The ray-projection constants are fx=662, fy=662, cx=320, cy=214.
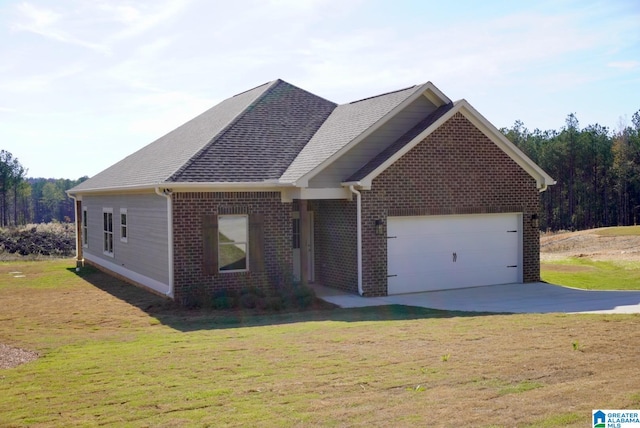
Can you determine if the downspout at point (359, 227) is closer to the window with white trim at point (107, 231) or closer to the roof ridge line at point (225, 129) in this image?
the roof ridge line at point (225, 129)

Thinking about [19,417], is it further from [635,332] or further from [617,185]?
[617,185]

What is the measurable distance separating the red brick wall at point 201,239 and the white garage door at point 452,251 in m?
2.83

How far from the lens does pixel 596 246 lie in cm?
3850

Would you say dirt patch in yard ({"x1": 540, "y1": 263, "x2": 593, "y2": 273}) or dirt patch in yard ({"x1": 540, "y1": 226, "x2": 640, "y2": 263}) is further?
dirt patch in yard ({"x1": 540, "y1": 226, "x2": 640, "y2": 263})

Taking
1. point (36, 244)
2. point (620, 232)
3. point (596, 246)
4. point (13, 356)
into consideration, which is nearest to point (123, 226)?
point (13, 356)

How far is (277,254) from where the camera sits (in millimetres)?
17531

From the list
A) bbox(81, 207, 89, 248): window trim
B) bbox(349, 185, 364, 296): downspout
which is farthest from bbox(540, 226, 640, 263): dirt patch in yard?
bbox(81, 207, 89, 248): window trim

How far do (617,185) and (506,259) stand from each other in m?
48.6

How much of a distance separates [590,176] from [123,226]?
5544cm

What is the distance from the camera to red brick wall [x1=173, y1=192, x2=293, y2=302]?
1638 centimetres

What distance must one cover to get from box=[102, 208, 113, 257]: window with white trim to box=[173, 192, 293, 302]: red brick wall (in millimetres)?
7387

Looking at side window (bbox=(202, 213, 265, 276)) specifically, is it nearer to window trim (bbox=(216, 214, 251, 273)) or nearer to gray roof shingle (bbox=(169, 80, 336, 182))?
window trim (bbox=(216, 214, 251, 273))

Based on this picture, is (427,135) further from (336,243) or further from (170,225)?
(170,225)

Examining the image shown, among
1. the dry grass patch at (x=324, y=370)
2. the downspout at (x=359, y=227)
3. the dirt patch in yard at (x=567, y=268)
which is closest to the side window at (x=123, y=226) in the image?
the dry grass patch at (x=324, y=370)
